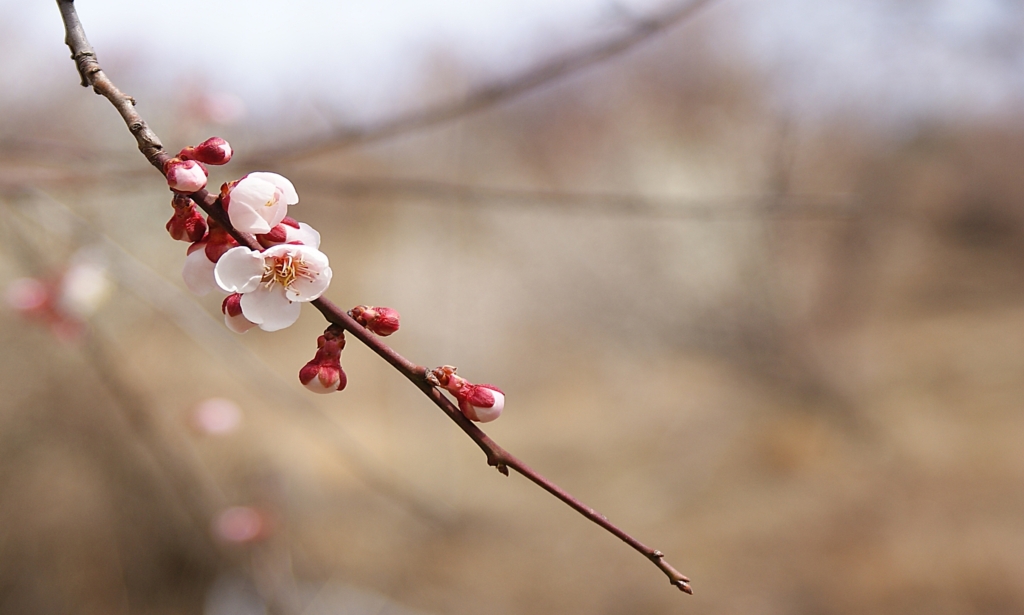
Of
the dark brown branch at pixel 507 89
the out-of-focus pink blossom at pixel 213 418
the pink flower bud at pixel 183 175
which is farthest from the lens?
the out-of-focus pink blossom at pixel 213 418

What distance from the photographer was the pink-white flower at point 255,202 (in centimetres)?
32

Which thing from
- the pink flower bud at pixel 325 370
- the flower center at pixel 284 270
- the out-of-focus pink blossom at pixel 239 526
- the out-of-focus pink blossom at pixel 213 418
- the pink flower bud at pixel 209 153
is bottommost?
the pink flower bud at pixel 325 370

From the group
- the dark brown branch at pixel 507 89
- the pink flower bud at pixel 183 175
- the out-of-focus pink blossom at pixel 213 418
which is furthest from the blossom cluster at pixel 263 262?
the out-of-focus pink blossom at pixel 213 418

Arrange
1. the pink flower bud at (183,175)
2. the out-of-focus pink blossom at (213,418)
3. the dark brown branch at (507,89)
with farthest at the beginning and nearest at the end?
the out-of-focus pink blossom at (213,418)
the dark brown branch at (507,89)
the pink flower bud at (183,175)

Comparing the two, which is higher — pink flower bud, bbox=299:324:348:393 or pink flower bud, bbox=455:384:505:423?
pink flower bud, bbox=455:384:505:423

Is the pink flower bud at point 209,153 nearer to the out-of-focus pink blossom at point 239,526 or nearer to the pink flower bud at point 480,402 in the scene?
the pink flower bud at point 480,402

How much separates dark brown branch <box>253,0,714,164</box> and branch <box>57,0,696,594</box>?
0.66 metres

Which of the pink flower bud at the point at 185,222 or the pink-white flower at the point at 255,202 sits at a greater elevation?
the pink-white flower at the point at 255,202

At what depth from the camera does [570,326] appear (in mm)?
3414

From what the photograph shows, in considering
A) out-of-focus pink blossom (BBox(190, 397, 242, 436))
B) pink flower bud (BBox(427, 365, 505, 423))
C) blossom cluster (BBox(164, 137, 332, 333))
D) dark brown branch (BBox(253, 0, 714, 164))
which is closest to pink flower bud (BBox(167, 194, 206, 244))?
blossom cluster (BBox(164, 137, 332, 333))

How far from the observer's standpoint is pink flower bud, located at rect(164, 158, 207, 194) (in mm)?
298

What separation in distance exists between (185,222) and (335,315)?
10cm

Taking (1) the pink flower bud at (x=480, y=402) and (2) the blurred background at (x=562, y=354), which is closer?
(1) the pink flower bud at (x=480, y=402)

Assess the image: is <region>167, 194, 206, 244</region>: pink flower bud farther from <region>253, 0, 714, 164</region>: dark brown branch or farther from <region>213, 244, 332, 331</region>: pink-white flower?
<region>253, 0, 714, 164</region>: dark brown branch
